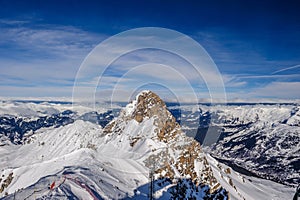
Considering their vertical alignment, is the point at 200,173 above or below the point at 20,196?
below

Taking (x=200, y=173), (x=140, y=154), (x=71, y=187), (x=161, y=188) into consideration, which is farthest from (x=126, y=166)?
(x=71, y=187)

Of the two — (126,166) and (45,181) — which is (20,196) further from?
(126,166)

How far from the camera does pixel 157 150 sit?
485ft

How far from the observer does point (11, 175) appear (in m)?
145

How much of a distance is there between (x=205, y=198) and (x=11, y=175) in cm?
8469

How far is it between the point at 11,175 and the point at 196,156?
276 ft

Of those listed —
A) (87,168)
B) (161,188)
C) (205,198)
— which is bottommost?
(205,198)

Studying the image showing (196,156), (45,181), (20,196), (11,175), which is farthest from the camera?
(196,156)

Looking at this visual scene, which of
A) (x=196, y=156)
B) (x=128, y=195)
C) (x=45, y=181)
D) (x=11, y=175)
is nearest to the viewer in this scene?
(x=45, y=181)

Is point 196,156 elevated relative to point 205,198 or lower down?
elevated

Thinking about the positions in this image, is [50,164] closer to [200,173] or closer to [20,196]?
[200,173]

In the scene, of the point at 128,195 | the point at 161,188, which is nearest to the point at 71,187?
the point at 128,195

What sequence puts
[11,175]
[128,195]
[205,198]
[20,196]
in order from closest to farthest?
[20,196] < [128,195] < [205,198] < [11,175]

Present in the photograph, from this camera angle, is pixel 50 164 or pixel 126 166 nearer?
pixel 126 166
